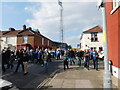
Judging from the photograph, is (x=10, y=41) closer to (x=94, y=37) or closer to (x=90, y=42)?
(x=90, y=42)

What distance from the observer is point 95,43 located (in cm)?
3703

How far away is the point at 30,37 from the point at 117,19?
2947 centimetres

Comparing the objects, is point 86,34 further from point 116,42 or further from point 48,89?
point 48,89

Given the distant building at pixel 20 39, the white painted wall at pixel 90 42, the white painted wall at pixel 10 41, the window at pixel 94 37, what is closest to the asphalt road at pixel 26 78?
the distant building at pixel 20 39

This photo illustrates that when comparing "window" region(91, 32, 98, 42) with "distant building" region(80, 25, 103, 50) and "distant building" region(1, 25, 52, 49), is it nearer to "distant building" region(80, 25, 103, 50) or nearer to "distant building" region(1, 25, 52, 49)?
"distant building" region(80, 25, 103, 50)

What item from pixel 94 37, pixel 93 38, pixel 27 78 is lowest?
pixel 27 78

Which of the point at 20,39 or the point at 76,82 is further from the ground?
the point at 20,39

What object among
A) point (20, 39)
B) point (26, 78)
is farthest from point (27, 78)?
point (20, 39)

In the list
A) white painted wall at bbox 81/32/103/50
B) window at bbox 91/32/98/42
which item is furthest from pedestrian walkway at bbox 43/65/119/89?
window at bbox 91/32/98/42

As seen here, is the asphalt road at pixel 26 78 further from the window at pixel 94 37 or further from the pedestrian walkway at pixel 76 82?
the window at pixel 94 37

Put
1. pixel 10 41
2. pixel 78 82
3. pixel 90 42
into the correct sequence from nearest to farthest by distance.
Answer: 1. pixel 78 82
2. pixel 10 41
3. pixel 90 42

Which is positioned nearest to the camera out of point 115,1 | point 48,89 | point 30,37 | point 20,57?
point 48,89

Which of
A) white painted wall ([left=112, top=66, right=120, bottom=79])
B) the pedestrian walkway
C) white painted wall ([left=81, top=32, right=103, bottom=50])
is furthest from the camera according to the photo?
white painted wall ([left=81, top=32, right=103, bottom=50])

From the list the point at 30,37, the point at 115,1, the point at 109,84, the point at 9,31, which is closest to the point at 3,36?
the point at 9,31
